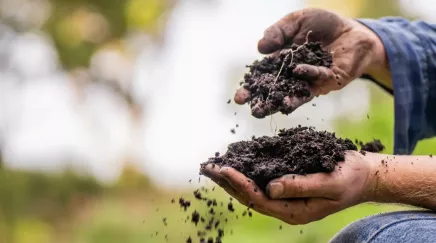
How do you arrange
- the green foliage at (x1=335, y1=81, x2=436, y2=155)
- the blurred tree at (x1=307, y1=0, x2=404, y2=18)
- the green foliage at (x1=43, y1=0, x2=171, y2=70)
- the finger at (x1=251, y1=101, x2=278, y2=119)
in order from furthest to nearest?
the green foliage at (x1=43, y1=0, x2=171, y2=70), the blurred tree at (x1=307, y1=0, x2=404, y2=18), the green foliage at (x1=335, y1=81, x2=436, y2=155), the finger at (x1=251, y1=101, x2=278, y2=119)

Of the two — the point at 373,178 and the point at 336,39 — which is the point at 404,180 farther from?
the point at 336,39

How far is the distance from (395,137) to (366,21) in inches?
Result: 10.9

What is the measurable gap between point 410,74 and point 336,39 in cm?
19

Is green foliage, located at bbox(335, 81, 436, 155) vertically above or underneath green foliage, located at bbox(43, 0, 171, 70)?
underneath

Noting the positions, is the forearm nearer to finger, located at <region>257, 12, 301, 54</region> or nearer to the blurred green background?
finger, located at <region>257, 12, 301, 54</region>

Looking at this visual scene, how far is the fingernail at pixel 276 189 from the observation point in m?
0.74

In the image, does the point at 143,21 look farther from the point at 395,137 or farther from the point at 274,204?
the point at 274,204

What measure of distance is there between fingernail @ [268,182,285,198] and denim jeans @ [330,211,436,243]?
15 cm

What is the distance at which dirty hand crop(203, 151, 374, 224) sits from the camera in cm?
75

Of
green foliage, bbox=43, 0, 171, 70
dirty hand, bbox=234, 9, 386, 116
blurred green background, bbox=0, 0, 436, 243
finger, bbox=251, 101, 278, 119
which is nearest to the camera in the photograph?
finger, bbox=251, 101, 278, 119

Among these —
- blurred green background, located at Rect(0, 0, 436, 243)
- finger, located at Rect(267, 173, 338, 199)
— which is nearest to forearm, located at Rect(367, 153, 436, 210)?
finger, located at Rect(267, 173, 338, 199)

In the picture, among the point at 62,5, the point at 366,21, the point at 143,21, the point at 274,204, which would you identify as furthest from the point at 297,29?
the point at 62,5

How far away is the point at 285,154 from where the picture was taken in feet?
2.77

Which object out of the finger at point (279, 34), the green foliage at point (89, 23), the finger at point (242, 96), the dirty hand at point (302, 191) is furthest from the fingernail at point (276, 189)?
the green foliage at point (89, 23)
